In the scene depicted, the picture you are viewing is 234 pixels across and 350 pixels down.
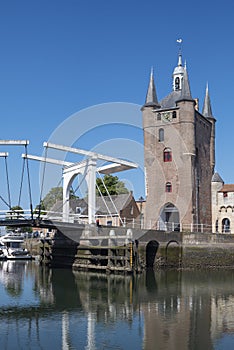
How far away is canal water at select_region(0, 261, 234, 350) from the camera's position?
35.9 feet

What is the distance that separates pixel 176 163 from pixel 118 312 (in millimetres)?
19751

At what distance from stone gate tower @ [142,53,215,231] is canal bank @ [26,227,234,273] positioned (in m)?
3.36

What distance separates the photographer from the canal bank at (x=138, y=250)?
83.5 feet

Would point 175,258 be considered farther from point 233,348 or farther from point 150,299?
point 233,348

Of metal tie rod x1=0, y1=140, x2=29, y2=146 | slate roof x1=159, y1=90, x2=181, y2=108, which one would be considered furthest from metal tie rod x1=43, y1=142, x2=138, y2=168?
slate roof x1=159, y1=90, x2=181, y2=108


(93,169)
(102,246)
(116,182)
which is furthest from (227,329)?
(116,182)

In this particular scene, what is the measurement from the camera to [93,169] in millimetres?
27641

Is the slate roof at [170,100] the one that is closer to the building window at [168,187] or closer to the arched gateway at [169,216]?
A: the building window at [168,187]

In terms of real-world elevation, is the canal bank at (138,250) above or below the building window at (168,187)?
below

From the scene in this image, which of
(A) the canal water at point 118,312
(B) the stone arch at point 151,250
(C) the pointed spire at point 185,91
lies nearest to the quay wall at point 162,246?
(B) the stone arch at point 151,250

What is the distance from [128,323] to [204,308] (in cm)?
344

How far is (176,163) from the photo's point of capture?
33281 millimetres

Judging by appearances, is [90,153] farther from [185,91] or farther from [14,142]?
[185,91]

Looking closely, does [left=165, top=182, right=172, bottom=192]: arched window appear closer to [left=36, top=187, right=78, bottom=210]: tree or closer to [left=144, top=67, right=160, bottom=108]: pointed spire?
[left=144, top=67, right=160, bottom=108]: pointed spire
